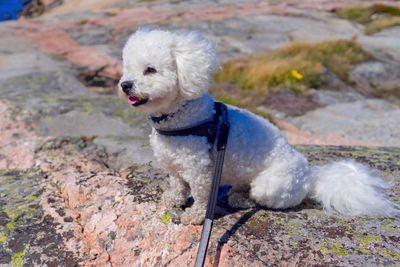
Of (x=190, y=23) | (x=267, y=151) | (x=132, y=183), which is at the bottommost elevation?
(x=190, y=23)

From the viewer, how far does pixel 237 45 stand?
11188 mm

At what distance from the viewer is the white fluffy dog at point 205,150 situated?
205cm

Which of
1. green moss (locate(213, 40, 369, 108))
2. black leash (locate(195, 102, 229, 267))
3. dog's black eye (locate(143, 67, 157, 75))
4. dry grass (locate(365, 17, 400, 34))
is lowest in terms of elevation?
dry grass (locate(365, 17, 400, 34))

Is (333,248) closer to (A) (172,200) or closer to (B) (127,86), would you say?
(A) (172,200)

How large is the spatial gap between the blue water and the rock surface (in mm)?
17497

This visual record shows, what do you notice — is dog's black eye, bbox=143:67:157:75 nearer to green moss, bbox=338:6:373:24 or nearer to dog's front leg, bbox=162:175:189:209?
dog's front leg, bbox=162:175:189:209

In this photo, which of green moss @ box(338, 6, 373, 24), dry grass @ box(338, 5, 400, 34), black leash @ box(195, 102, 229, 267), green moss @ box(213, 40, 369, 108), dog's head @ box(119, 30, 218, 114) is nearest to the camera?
black leash @ box(195, 102, 229, 267)

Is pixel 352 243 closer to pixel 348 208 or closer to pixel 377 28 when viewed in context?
pixel 348 208

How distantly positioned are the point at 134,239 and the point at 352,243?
4.56 feet

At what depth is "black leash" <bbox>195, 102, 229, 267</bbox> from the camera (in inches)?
70.4

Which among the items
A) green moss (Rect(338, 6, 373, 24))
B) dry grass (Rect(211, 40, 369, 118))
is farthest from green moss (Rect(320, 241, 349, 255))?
green moss (Rect(338, 6, 373, 24))

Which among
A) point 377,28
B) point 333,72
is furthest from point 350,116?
point 377,28

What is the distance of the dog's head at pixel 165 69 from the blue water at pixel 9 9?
79.5ft

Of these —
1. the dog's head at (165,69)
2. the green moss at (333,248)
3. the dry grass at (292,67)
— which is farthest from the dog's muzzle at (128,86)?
the dry grass at (292,67)
